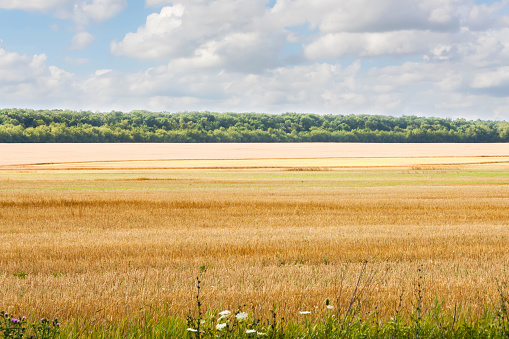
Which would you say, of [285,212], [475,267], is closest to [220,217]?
[285,212]

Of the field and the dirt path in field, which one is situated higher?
the field

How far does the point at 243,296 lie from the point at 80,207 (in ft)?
61.3

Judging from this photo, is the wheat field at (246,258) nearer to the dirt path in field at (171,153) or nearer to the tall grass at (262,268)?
the tall grass at (262,268)

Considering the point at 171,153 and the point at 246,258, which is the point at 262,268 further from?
the point at 171,153

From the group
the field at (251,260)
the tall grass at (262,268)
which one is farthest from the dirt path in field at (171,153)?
the tall grass at (262,268)

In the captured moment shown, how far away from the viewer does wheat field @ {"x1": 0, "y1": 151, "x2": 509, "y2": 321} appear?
9477mm

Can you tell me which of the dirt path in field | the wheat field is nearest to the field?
the wheat field

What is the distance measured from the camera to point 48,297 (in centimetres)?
941

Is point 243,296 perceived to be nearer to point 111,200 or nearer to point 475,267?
point 475,267

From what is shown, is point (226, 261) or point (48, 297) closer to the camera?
point (48, 297)

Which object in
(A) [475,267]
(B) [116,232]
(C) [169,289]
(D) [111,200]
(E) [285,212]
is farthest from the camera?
(D) [111,200]

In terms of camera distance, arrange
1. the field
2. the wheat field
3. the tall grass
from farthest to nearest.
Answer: the wheat field < the field < the tall grass

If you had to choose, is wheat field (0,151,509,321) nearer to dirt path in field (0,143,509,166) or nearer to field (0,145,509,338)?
field (0,145,509,338)

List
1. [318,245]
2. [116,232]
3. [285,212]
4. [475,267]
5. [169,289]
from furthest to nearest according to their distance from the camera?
[285,212]
[116,232]
[318,245]
[475,267]
[169,289]
